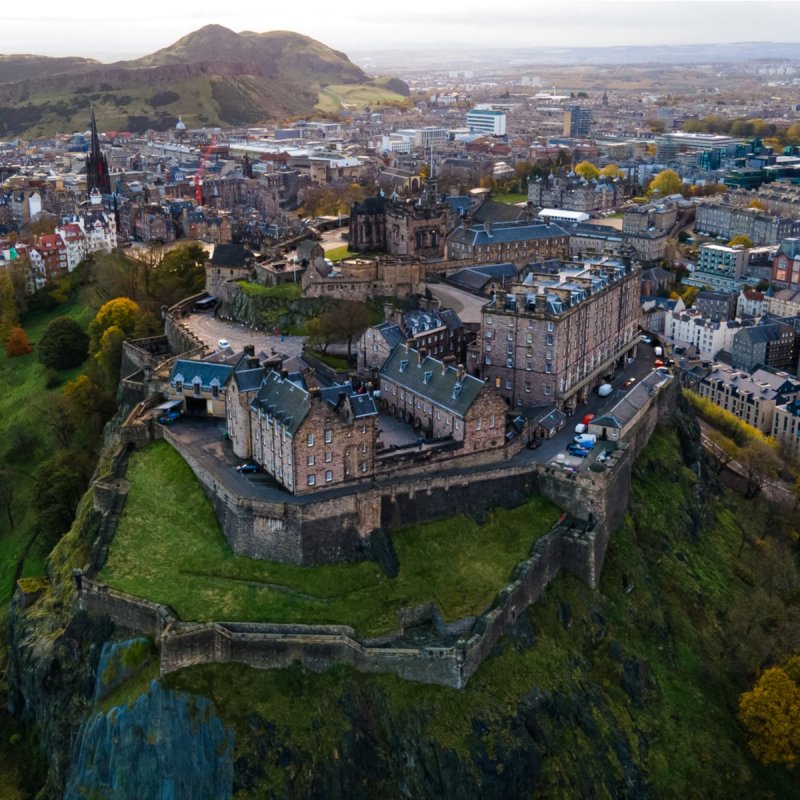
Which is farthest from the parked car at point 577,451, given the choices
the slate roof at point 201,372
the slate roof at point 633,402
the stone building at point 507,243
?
the stone building at point 507,243

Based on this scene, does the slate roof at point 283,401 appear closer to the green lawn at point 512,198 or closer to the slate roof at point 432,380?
the slate roof at point 432,380

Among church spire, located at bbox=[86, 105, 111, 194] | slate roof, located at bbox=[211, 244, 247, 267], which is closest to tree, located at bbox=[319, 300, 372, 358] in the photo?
slate roof, located at bbox=[211, 244, 247, 267]

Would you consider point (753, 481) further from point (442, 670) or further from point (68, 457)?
point (68, 457)

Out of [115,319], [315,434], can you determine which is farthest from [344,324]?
[115,319]

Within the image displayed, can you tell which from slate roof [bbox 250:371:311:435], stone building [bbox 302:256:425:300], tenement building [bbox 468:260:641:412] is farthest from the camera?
stone building [bbox 302:256:425:300]

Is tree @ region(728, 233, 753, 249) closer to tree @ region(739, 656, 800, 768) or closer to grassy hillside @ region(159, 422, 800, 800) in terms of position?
grassy hillside @ region(159, 422, 800, 800)

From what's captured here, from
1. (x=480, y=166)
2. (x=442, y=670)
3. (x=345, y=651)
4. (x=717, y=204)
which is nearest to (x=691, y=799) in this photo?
(x=442, y=670)

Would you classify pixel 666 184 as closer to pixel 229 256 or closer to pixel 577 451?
pixel 229 256
